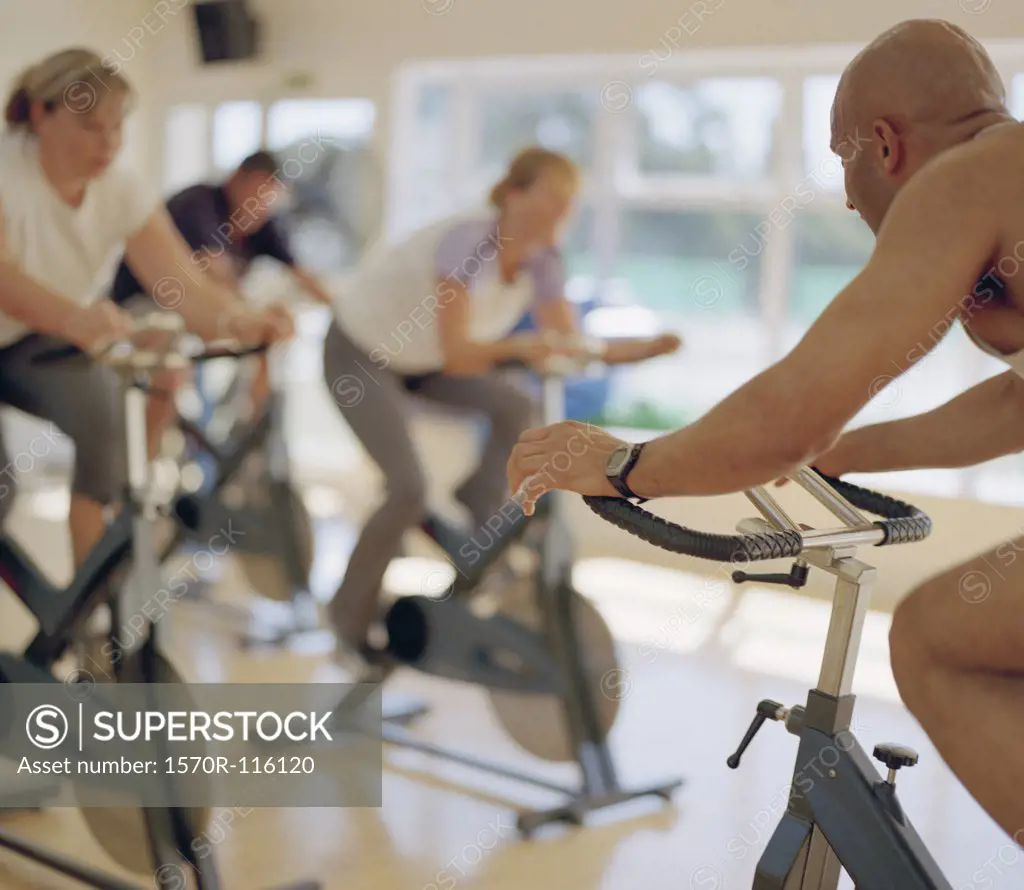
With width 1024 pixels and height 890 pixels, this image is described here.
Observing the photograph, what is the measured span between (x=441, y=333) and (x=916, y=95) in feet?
5.82

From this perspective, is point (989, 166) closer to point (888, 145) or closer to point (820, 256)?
point (888, 145)

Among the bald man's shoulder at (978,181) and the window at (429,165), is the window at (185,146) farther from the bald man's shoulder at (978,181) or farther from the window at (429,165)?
the bald man's shoulder at (978,181)

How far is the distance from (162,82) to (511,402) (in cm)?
477

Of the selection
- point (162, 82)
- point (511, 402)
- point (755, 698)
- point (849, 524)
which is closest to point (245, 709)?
point (511, 402)

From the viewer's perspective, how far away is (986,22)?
4.37m

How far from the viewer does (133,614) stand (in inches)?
89.7

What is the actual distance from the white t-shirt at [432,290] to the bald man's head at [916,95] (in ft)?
5.71

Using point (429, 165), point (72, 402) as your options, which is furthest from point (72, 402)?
point (429, 165)

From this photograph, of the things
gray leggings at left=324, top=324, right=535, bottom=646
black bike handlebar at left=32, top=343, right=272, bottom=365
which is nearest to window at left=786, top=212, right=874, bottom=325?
gray leggings at left=324, top=324, right=535, bottom=646

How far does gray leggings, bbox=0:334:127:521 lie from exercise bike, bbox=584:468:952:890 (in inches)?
Answer: 63.0

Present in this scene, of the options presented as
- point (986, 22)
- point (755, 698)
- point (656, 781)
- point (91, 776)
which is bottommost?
point (755, 698)

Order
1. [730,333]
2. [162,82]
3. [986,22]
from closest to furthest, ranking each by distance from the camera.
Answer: [986,22]
[730,333]
[162,82]

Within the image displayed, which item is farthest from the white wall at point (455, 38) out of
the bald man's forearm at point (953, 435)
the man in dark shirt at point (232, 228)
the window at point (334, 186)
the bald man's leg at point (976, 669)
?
the bald man's leg at point (976, 669)

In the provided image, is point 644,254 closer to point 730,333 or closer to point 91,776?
point 730,333
